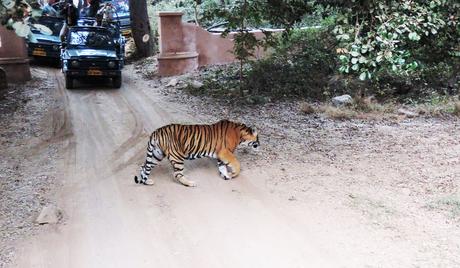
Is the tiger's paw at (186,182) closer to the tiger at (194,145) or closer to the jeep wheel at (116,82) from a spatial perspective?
the tiger at (194,145)

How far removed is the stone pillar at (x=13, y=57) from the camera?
44.7ft

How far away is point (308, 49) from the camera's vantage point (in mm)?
14141

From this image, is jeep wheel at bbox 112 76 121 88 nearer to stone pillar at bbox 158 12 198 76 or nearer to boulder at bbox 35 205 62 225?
stone pillar at bbox 158 12 198 76

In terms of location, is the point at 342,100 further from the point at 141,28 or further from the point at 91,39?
the point at 141,28

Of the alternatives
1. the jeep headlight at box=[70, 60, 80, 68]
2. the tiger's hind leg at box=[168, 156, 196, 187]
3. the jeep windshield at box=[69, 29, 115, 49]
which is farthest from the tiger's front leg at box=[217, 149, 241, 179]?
the jeep windshield at box=[69, 29, 115, 49]

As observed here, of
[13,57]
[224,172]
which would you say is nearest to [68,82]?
[13,57]

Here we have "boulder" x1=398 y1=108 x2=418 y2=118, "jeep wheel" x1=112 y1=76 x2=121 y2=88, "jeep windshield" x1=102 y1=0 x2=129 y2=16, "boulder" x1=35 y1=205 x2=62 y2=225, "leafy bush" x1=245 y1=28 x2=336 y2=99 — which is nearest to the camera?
"boulder" x1=35 y1=205 x2=62 y2=225

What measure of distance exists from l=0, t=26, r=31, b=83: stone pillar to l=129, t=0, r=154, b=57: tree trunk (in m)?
4.12

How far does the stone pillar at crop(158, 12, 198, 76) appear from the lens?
14.0 meters

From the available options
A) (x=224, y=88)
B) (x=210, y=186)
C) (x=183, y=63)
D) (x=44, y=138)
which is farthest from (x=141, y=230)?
(x=183, y=63)

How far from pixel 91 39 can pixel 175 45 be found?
2.29 metres

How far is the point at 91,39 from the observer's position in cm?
1359

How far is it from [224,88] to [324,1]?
4.22 m

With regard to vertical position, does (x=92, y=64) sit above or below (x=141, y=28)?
below
